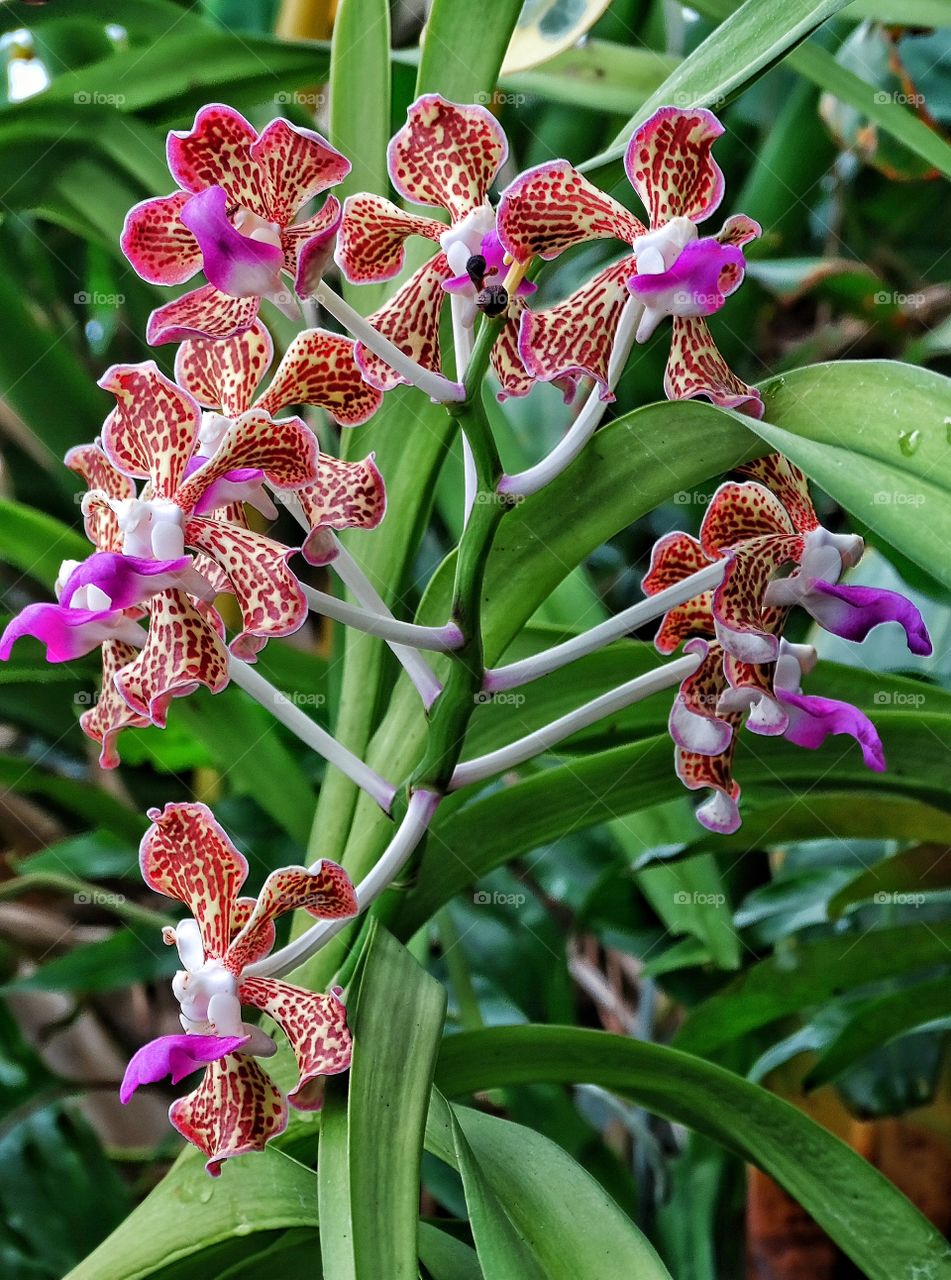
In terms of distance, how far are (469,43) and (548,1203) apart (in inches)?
22.4

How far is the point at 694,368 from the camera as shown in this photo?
1.50ft

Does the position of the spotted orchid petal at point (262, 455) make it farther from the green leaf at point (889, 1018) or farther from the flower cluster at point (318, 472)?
the green leaf at point (889, 1018)

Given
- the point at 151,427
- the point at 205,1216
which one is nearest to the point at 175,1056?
the point at 205,1216

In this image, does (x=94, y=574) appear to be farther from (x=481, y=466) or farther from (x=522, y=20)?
(x=522, y=20)

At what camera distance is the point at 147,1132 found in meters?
1.06

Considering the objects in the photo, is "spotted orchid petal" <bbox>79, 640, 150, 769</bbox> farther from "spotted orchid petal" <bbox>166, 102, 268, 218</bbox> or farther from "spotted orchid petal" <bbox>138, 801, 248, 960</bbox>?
"spotted orchid petal" <bbox>166, 102, 268, 218</bbox>

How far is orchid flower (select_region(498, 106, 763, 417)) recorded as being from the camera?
0.42 m

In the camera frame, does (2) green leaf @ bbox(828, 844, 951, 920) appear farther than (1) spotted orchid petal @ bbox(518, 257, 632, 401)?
Yes

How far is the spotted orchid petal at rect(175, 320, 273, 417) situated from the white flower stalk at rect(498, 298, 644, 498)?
0.13 metres

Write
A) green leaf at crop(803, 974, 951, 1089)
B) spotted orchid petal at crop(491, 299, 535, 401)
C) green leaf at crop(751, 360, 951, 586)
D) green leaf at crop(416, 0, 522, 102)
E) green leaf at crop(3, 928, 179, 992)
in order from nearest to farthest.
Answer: green leaf at crop(751, 360, 951, 586), spotted orchid petal at crop(491, 299, 535, 401), green leaf at crop(416, 0, 522, 102), green leaf at crop(803, 974, 951, 1089), green leaf at crop(3, 928, 179, 992)

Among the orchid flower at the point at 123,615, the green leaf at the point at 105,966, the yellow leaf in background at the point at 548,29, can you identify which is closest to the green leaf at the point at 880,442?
the orchid flower at the point at 123,615

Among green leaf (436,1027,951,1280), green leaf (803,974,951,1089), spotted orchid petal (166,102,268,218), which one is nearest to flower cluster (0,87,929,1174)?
spotted orchid petal (166,102,268,218)

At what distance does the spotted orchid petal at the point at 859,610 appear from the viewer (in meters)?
0.47

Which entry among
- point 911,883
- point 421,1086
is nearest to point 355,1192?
point 421,1086
